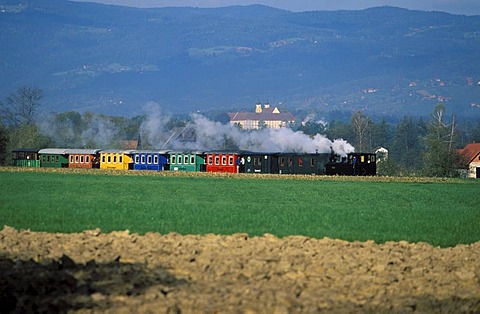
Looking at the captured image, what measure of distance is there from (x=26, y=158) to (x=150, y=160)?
15723 mm

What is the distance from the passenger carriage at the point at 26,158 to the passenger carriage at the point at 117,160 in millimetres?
7307

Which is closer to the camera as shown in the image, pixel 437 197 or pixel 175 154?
pixel 437 197

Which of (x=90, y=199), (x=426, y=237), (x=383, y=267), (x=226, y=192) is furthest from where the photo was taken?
(x=226, y=192)

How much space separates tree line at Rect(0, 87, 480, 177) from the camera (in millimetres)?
→ 100500

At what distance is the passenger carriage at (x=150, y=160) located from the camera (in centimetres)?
8931

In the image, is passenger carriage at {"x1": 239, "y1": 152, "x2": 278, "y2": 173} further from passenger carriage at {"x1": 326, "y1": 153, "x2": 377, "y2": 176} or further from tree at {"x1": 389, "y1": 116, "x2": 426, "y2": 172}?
tree at {"x1": 389, "y1": 116, "x2": 426, "y2": 172}

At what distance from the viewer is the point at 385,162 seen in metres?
101

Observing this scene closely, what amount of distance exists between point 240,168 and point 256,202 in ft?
137

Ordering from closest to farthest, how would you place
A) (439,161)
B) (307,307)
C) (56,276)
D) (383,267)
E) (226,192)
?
(307,307)
(56,276)
(383,267)
(226,192)
(439,161)

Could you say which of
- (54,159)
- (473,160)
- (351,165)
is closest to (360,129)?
(473,160)

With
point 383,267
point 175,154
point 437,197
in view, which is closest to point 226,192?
point 437,197

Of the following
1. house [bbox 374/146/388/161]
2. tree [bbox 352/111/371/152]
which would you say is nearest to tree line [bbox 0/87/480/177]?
tree [bbox 352/111/371/152]

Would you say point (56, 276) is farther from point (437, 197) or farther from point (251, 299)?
point (437, 197)

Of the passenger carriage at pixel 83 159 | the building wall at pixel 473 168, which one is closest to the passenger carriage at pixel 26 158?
the passenger carriage at pixel 83 159
